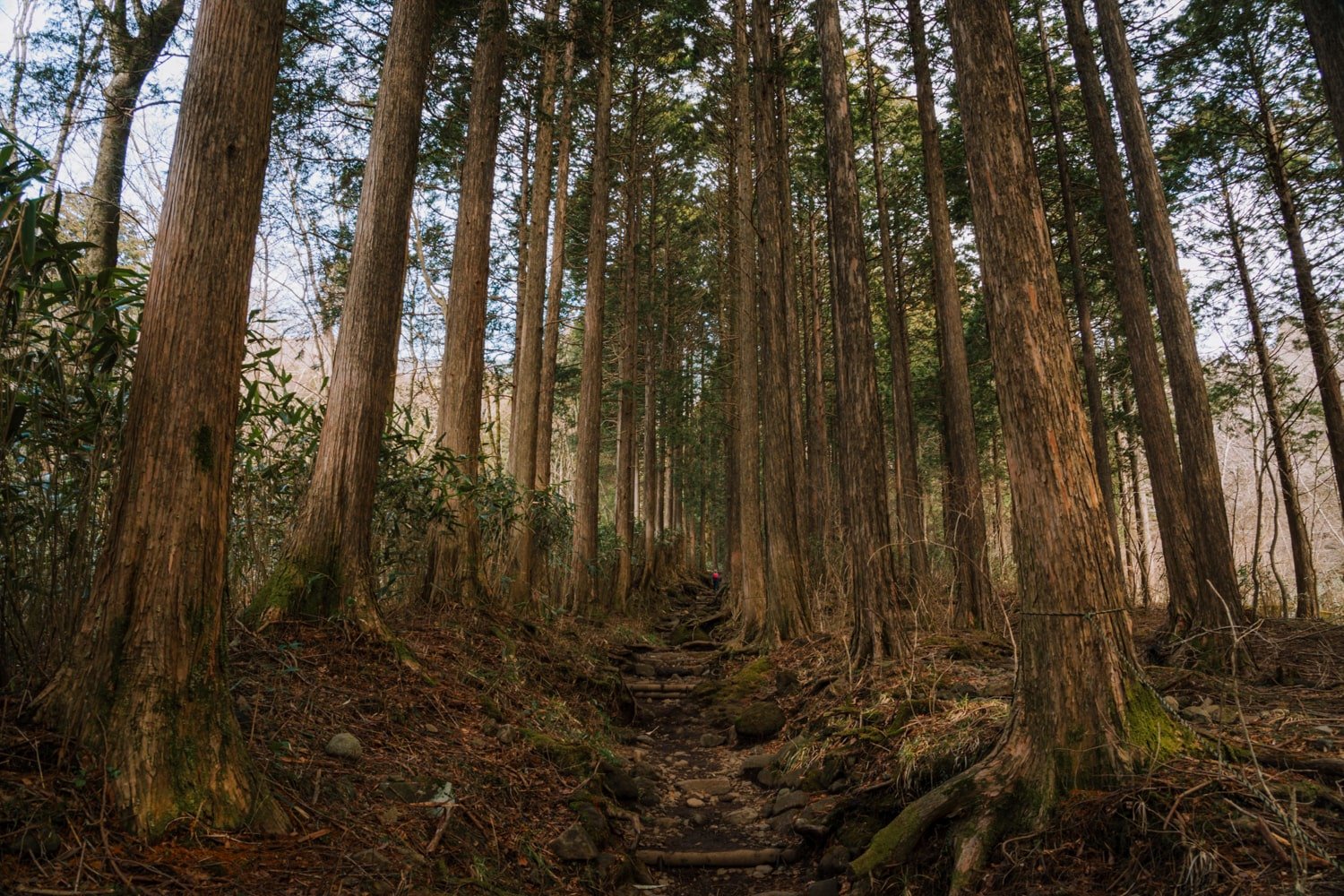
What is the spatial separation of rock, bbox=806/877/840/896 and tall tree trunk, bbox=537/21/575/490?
9954 mm

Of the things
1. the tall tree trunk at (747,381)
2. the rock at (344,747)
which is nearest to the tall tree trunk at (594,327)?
the tall tree trunk at (747,381)

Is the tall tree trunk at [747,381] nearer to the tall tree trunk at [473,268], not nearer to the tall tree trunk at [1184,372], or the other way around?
the tall tree trunk at [473,268]

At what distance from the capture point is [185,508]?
2768 mm

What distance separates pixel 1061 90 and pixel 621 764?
16090mm

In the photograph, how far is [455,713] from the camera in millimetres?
5000

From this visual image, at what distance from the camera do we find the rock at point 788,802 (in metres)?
5.10

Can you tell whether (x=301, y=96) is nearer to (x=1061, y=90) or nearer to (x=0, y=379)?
(x=0, y=379)

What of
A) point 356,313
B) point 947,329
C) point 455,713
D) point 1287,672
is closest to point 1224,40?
point 947,329

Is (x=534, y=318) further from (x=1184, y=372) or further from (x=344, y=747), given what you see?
(x=1184, y=372)

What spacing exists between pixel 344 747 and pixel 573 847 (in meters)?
1.40

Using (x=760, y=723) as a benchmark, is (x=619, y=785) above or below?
below

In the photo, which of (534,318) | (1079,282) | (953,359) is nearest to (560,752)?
(534,318)

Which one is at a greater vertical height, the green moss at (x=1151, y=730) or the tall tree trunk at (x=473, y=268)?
the tall tree trunk at (x=473, y=268)

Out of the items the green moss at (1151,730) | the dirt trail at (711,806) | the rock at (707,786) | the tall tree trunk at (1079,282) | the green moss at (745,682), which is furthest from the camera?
the tall tree trunk at (1079,282)
